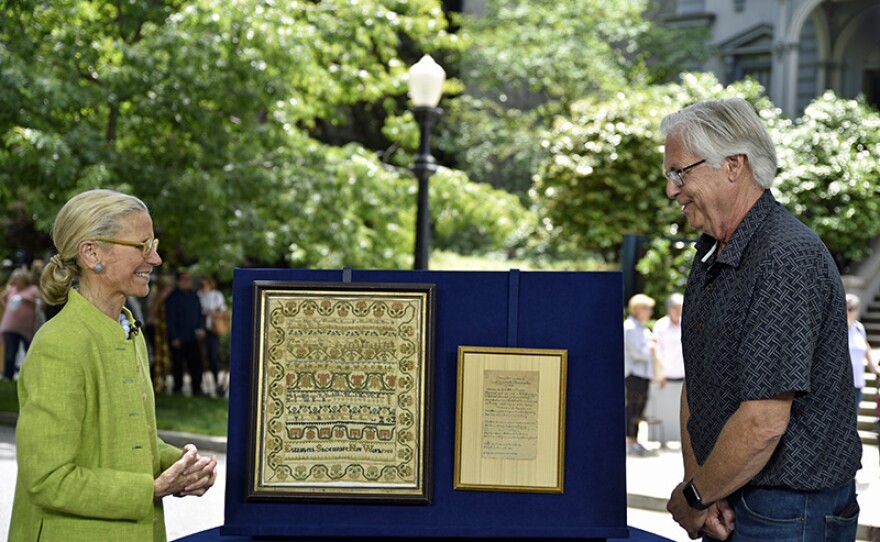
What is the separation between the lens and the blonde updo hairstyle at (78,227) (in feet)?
10.1

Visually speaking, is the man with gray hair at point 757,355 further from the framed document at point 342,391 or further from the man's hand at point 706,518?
the framed document at point 342,391

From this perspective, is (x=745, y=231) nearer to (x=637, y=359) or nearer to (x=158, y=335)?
(x=637, y=359)

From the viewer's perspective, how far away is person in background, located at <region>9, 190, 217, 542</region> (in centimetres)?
288

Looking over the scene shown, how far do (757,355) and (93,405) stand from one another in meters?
1.70

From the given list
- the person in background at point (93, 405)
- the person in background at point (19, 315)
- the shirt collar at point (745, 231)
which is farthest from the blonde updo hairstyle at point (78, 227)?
the person in background at point (19, 315)

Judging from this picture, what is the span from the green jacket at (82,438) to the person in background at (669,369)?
34.0 feet

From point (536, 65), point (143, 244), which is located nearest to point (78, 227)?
point (143, 244)

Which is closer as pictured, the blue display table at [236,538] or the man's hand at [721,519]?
the man's hand at [721,519]

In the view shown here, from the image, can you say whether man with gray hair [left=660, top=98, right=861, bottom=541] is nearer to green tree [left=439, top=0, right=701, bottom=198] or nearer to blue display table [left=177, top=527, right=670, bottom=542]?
blue display table [left=177, top=527, right=670, bottom=542]

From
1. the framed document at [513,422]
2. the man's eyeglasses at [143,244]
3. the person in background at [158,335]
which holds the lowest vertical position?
the person in background at [158,335]

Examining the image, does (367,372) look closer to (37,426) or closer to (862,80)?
(37,426)

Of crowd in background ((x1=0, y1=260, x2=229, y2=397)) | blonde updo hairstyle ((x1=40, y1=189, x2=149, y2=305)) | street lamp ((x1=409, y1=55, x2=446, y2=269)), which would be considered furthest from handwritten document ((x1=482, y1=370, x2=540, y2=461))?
crowd in background ((x1=0, y1=260, x2=229, y2=397))

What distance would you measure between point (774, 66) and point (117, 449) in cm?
2557

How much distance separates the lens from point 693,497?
303cm
